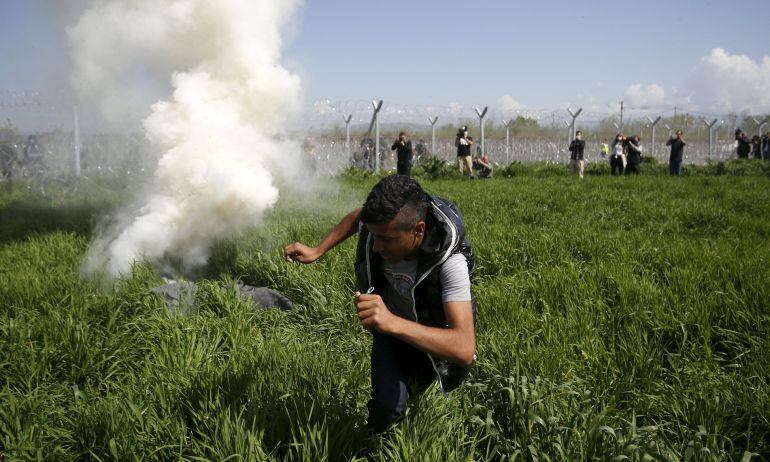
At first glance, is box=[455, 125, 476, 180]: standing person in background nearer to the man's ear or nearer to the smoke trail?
the smoke trail

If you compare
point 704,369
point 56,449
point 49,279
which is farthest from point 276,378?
point 49,279

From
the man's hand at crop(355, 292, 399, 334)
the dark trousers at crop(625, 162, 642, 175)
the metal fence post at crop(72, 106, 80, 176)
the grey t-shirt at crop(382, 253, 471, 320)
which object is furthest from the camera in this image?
the dark trousers at crop(625, 162, 642, 175)

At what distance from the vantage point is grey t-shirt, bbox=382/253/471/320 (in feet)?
7.49

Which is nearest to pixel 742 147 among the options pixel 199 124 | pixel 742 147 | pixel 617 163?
pixel 742 147

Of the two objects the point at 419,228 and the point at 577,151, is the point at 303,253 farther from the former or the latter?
the point at 577,151

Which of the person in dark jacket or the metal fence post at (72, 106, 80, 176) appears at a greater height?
the metal fence post at (72, 106, 80, 176)

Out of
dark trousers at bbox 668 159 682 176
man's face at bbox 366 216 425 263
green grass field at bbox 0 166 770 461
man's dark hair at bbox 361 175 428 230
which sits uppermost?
man's dark hair at bbox 361 175 428 230

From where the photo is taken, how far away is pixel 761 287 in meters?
4.22

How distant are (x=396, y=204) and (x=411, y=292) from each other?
0.41 m

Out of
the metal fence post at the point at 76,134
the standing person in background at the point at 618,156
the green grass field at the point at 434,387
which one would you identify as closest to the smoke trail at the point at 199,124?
the green grass field at the point at 434,387

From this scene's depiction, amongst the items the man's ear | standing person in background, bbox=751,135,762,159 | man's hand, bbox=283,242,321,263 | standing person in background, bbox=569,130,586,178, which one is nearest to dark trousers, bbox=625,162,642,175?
standing person in background, bbox=569,130,586,178

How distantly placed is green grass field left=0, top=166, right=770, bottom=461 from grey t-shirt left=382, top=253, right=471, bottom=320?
0.54m

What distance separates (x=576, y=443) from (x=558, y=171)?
18.5 metres

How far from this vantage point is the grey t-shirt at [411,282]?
2283 millimetres
